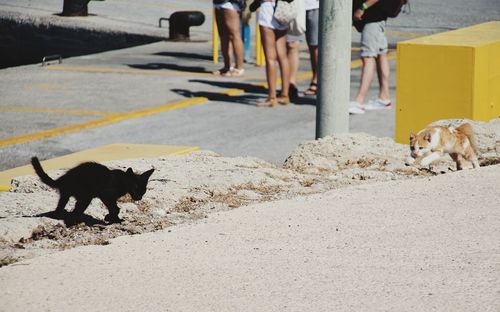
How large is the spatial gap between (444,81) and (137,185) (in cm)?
443

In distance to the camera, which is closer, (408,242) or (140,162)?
(408,242)

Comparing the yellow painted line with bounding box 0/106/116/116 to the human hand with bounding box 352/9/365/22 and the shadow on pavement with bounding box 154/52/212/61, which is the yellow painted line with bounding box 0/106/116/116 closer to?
the human hand with bounding box 352/9/365/22

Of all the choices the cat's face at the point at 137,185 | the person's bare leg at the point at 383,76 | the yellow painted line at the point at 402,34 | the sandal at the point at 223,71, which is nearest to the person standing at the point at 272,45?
the person's bare leg at the point at 383,76

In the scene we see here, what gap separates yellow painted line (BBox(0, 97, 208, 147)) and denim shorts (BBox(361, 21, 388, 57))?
7.57ft

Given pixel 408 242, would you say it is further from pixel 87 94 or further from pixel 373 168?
pixel 87 94

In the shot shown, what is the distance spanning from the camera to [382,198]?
9.84 meters

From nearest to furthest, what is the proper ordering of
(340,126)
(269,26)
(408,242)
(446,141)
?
(408,242) → (446,141) → (340,126) → (269,26)

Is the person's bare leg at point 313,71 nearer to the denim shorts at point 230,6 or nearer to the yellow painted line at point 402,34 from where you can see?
the denim shorts at point 230,6

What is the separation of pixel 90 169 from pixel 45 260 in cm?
103

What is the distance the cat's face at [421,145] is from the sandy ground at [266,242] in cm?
27

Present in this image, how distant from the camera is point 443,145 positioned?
10.9 meters

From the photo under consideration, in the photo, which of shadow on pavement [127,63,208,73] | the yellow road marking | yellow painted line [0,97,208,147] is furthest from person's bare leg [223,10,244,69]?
yellow painted line [0,97,208,147]

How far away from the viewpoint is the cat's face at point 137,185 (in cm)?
906

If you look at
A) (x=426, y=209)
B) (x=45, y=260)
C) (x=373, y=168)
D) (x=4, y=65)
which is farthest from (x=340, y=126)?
(x=4, y=65)
